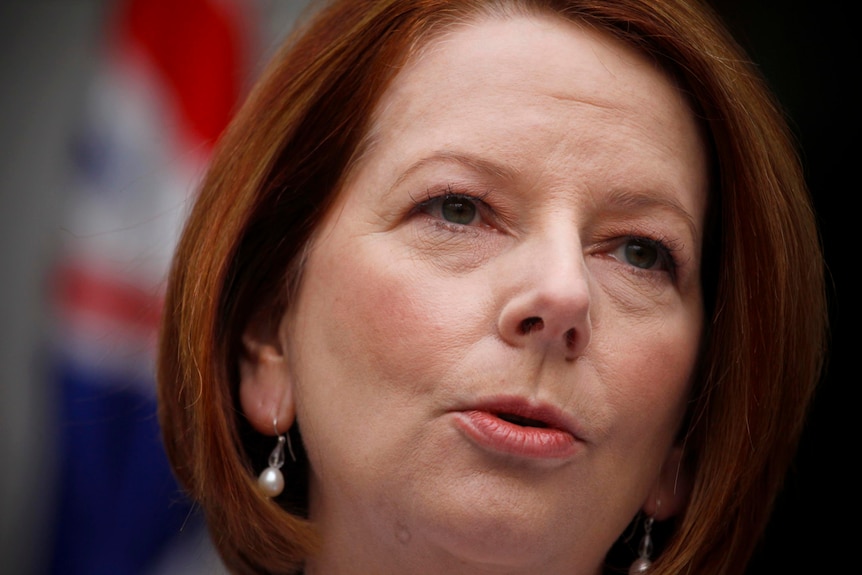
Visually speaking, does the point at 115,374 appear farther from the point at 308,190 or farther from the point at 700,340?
the point at 700,340

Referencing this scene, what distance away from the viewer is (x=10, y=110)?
3.98 metres

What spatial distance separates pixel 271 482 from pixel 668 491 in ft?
2.69

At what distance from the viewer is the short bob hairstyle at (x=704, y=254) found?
2139mm

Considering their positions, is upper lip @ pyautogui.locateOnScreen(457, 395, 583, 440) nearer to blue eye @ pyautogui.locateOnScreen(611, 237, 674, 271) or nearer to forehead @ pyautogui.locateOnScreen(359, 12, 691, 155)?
blue eye @ pyautogui.locateOnScreen(611, 237, 674, 271)

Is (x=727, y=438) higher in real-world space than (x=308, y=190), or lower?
lower

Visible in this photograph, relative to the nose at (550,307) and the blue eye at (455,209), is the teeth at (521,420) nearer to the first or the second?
the nose at (550,307)

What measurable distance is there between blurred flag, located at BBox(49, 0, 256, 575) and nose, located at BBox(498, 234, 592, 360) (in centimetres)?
207

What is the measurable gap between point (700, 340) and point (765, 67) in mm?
1287

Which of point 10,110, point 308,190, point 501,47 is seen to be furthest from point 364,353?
point 10,110

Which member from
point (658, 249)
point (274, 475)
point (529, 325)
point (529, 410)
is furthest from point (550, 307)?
point (274, 475)

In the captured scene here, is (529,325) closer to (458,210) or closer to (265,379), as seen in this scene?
(458,210)

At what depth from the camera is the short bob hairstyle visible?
7.02 ft

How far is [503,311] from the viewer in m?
1.81

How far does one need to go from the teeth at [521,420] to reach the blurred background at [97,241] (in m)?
1.96
